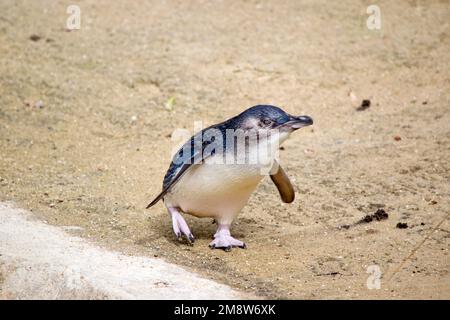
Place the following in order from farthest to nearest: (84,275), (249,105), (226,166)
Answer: (249,105), (226,166), (84,275)

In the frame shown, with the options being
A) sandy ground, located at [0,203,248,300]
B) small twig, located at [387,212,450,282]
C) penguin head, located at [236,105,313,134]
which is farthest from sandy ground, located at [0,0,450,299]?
penguin head, located at [236,105,313,134]

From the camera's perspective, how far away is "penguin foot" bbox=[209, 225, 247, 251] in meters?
5.17

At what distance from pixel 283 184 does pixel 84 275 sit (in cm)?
165

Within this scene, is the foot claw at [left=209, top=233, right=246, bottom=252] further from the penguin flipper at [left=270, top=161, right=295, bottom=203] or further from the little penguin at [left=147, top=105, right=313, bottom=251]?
the penguin flipper at [left=270, top=161, right=295, bottom=203]

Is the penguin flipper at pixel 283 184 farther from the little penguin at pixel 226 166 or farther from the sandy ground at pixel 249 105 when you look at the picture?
the sandy ground at pixel 249 105

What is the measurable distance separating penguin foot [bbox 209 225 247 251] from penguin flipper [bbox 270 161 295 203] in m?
0.47

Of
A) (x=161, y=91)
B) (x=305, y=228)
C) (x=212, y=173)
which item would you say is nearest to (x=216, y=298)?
(x=212, y=173)

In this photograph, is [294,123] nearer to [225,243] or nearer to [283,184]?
[283,184]

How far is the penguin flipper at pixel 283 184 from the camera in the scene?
17.6ft

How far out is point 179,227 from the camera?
5207 mm

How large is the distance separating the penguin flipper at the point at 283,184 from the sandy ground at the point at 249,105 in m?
0.25

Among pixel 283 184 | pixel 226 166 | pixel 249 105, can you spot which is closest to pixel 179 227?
pixel 226 166
